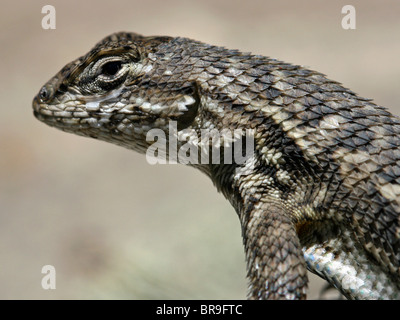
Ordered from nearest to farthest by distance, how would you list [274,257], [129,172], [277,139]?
[274,257]
[277,139]
[129,172]

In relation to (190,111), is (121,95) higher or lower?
higher

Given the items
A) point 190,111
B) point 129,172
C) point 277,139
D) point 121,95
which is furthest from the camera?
point 129,172

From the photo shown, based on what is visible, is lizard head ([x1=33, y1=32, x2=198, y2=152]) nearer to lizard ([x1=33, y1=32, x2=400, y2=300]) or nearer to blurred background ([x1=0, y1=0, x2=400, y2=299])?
lizard ([x1=33, y1=32, x2=400, y2=300])

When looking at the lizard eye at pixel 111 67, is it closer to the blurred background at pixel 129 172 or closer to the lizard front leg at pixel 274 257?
the lizard front leg at pixel 274 257

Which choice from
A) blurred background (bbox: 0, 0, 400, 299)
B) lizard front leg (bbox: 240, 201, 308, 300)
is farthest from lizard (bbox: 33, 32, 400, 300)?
blurred background (bbox: 0, 0, 400, 299)

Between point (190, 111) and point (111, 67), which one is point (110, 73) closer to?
point (111, 67)

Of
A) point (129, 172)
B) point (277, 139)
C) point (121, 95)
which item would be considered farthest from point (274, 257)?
point (129, 172)
